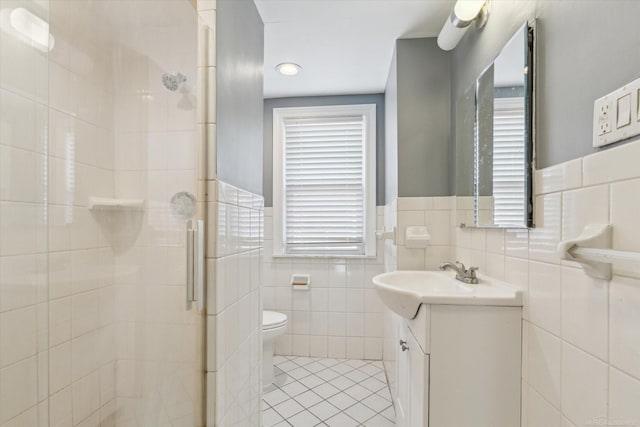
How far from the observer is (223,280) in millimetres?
1117

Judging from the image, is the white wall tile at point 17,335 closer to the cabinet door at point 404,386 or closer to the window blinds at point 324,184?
the cabinet door at point 404,386

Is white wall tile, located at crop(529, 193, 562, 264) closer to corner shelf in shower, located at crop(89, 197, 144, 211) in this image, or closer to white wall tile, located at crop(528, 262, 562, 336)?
white wall tile, located at crop(528, 262, 562, 336)

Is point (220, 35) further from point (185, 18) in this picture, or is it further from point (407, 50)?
point (407, 50)

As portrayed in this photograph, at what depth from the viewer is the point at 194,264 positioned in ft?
3.34

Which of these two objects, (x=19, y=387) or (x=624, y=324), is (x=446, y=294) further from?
(x=19, y=387)

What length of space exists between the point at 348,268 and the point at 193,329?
5.56ft

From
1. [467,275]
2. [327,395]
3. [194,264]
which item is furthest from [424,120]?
[327,395]

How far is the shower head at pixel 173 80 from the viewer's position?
1082 mm

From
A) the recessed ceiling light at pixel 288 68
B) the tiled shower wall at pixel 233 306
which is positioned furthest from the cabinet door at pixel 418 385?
the recessed ceiling light at pixel 288 68

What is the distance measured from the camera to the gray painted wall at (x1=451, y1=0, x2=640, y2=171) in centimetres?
65

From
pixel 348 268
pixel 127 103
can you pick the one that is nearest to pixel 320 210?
pixel 348 268

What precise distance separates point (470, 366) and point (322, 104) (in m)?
2.32

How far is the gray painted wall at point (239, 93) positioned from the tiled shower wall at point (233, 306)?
0.12m

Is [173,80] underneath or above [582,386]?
above
